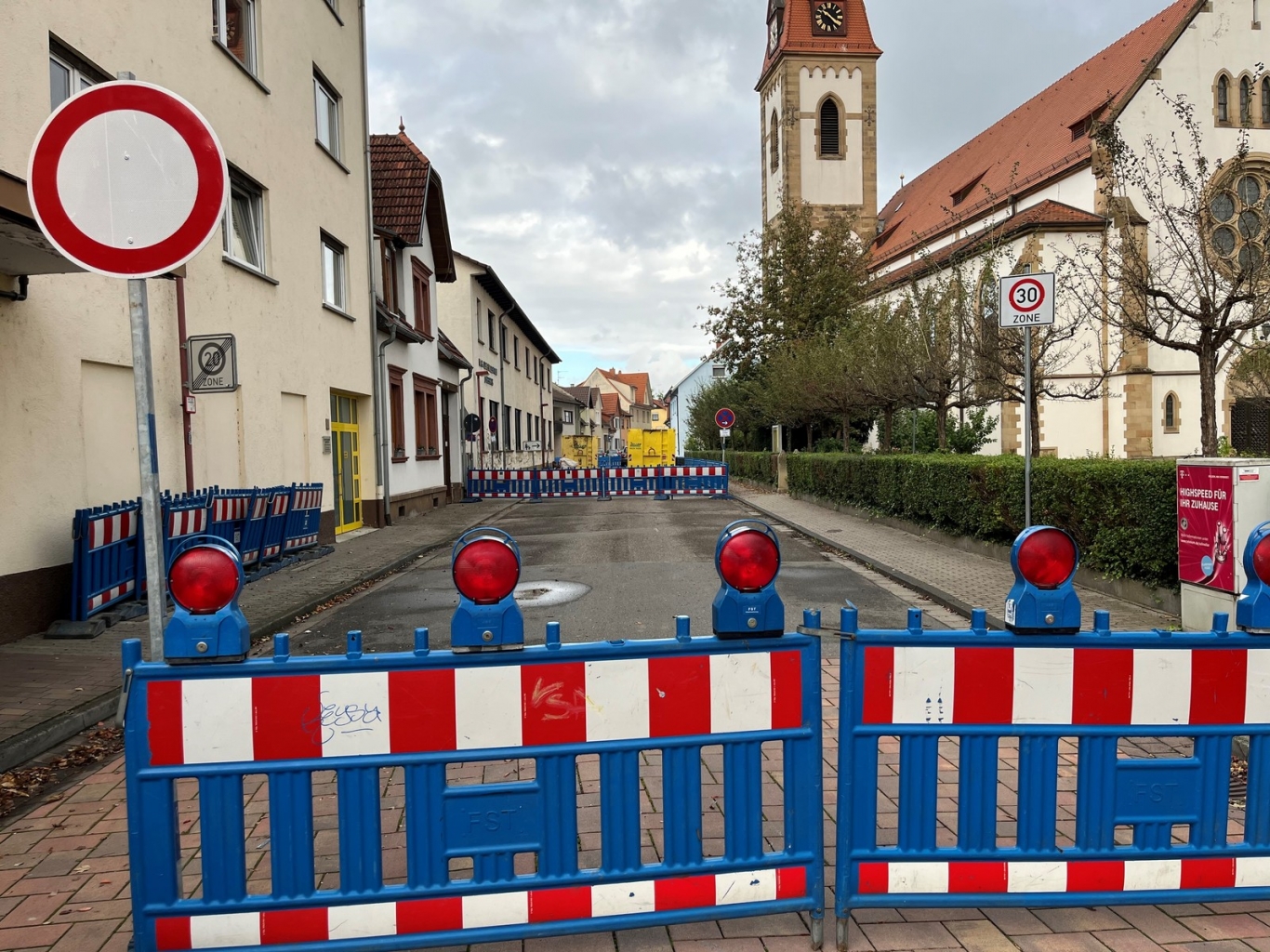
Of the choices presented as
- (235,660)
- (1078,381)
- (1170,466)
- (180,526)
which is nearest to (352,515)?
(180,526)

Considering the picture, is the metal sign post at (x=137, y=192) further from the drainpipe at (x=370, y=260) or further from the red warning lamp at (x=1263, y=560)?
the drainpipe at (x=370, y=260)

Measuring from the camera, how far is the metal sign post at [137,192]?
283 centimetres

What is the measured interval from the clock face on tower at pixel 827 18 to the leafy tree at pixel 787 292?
663 inches

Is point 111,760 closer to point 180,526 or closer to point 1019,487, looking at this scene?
point 180,526

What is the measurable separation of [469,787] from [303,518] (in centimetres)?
1100

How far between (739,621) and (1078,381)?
1407 inches

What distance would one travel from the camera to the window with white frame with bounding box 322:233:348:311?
1588 cm

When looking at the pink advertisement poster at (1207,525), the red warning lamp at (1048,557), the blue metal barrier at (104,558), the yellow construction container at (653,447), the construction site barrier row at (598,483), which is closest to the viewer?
the red warning lamp at (1048,557)

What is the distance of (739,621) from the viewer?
2.64 meters

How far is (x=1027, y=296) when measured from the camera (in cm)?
881

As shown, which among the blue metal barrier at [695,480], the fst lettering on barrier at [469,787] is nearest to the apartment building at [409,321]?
the blue metal barrier at [695,480]

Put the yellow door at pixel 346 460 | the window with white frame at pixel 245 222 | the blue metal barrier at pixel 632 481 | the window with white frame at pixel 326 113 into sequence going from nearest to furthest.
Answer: the window with white frame at pixel 245 222
the window with white frame at pixel 326 113
the yellow door at pixel 346 460
the blue metal barrier at pixel 632 481

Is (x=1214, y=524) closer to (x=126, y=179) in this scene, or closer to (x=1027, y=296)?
(x=1027, y=296)

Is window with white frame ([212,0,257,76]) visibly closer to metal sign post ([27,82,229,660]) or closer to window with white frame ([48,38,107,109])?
window with white frame ([48,38,107,109])
